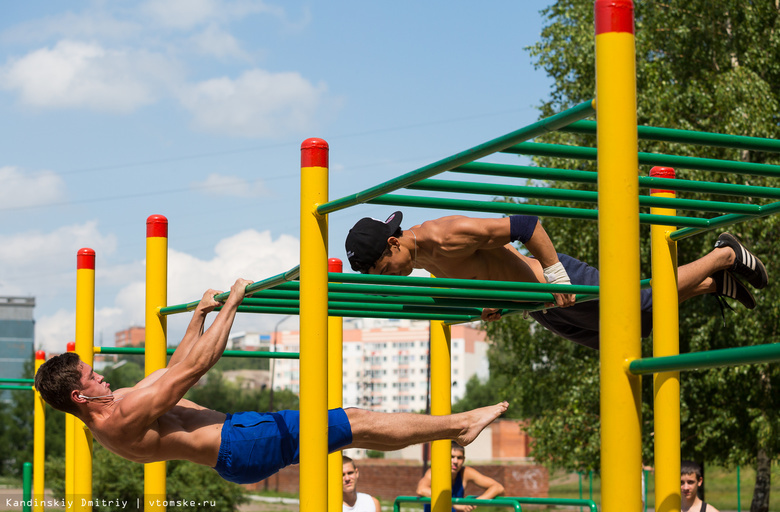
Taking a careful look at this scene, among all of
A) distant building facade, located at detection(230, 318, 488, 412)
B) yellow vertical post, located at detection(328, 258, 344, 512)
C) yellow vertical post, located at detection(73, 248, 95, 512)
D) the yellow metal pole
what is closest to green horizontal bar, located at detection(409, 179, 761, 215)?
the yellow metal pole

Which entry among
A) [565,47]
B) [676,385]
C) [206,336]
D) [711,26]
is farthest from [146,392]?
[565,47]

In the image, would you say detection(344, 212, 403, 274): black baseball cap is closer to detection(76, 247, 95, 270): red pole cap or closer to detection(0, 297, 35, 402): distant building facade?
detection(76, 247, 95, 270): red pole cap

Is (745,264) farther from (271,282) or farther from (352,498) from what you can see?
(352,498)

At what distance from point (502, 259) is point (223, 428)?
62.6 inches

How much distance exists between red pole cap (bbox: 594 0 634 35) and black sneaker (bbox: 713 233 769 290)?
2.64m

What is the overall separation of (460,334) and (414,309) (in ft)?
317

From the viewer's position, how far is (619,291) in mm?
1846

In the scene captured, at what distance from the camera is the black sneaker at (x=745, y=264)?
427 centimetres

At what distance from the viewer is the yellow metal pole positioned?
183cm

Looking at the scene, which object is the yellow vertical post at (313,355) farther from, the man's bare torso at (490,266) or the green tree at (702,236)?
the green tree at (702,236)

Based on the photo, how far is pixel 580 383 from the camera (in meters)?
15.3

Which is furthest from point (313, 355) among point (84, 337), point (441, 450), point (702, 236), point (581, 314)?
point (702, 236)

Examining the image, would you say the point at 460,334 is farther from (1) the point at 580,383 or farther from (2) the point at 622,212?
(2) the point at 622,212

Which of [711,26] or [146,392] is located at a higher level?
[711,26]
